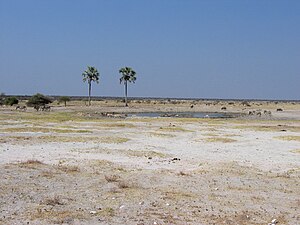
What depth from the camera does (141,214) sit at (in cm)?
1280

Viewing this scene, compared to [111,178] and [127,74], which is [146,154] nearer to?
[111,178]

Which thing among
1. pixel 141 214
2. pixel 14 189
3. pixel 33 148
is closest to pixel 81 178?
pixel 14 189

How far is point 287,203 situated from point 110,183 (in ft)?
21.7

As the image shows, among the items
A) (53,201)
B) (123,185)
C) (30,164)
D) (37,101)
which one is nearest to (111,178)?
(123,185)

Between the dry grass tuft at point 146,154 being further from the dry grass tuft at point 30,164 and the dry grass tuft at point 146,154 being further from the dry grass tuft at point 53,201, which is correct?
the dry grass tuft at point 53,201

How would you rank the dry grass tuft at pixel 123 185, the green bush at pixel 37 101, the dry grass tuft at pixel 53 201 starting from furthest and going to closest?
1. the green bush at pixel 37 101
2. the dry grass tuft at pixel 123 185
3. the dry grass tuft at pixel 53 201

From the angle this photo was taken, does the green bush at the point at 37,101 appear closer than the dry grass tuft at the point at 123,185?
No

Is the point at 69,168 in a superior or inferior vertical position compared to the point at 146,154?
superior

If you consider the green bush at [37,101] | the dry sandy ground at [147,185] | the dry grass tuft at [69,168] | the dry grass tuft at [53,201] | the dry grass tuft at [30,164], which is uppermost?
the green bush at [37,101]

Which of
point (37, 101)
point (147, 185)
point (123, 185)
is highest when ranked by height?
point (37, 101)

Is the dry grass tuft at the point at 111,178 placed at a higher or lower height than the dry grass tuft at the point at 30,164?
lower

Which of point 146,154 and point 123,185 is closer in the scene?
point 123,185

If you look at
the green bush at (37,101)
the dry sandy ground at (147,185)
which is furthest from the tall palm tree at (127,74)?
the dry sandy ground at (147,185)

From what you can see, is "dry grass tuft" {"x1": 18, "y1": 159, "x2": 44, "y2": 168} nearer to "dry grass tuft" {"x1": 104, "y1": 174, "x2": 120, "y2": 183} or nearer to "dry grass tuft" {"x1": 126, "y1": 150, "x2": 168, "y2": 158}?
"dry grass tuft" {"x1": 104, "y1": 174, "x2": 120, "y2": 183}
